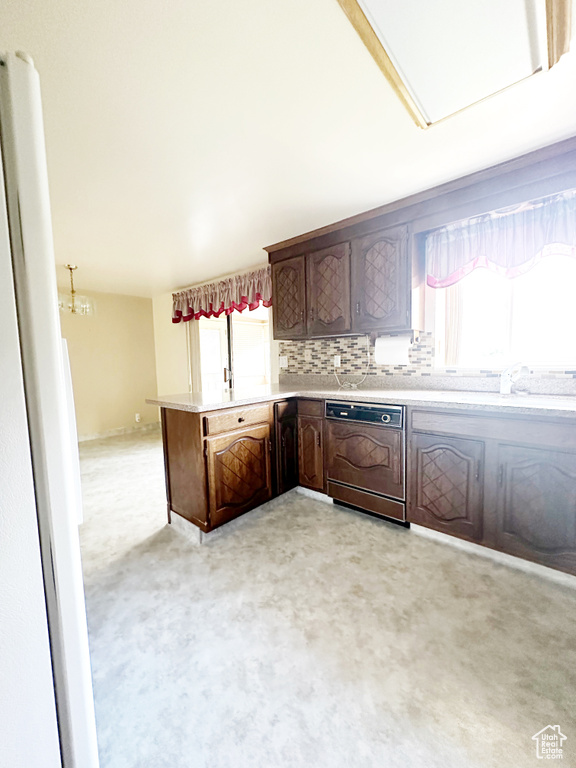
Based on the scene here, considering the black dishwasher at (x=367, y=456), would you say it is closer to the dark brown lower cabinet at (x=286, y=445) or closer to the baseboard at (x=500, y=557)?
the baseboard at (x=500, y=557)

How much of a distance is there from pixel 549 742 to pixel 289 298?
295cm

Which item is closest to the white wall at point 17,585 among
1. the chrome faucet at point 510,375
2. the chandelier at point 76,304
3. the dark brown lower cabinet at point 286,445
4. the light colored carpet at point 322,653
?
the light colored carpet at point 322,653

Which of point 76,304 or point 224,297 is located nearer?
point 224,297

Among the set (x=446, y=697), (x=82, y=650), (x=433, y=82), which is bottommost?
(x=446, y=697)

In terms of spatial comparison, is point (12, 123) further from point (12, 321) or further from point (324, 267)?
point (324, 267)

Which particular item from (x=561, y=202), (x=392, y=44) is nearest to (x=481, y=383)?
(x=561, y=202)

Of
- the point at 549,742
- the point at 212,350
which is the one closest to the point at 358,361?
the point at 549,742

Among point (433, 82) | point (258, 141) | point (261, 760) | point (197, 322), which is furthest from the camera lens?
point (197, 322)

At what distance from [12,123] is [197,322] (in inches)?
170

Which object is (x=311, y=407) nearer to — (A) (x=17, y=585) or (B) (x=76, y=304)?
(A) (x=17, y=585)

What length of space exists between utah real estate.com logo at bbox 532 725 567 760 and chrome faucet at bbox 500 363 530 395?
1.63m

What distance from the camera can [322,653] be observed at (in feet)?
4.29

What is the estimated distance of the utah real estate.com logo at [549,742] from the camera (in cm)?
97

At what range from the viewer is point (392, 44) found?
3.73 feet
